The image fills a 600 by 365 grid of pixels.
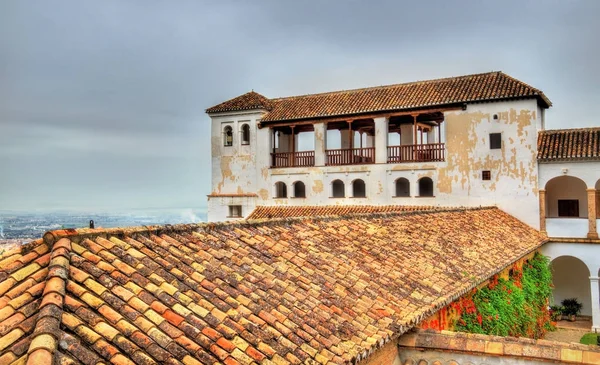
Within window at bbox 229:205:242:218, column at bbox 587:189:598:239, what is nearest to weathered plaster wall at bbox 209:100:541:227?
column at bbox 587:189:598:239

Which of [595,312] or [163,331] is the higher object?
[163,331]

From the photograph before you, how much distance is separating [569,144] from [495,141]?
3.08 m

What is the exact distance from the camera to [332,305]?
635cm

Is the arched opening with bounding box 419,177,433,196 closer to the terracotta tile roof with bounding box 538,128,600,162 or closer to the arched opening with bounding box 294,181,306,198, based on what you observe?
the terracotta tile roof with bounding box 538,128,600,162

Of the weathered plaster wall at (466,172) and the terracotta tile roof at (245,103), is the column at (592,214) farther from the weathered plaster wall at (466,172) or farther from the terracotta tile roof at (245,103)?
the terracotta tile roof at (245,103)

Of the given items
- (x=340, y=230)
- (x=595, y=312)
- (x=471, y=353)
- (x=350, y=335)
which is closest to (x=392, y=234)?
(x=340, y=230)

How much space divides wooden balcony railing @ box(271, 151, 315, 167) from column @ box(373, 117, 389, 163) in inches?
149

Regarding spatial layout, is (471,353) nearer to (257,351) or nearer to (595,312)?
(257,351)

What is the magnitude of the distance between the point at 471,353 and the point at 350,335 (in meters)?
1.69

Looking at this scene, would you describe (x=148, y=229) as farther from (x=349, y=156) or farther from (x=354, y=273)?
(x=349, y=156)

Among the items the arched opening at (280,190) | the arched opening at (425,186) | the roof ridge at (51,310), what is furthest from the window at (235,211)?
the roof ridge at (51,310)

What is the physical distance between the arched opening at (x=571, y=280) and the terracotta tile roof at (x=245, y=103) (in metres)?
16.9

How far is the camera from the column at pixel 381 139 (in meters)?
27.1

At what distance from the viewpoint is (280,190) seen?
31109 mm
